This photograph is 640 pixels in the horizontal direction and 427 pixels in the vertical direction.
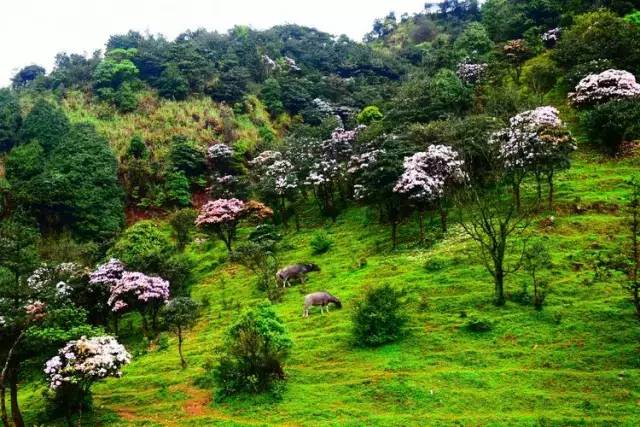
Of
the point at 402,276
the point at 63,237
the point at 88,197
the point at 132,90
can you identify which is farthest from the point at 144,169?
the point at 402,276

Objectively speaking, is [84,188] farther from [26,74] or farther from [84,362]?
[26,74]

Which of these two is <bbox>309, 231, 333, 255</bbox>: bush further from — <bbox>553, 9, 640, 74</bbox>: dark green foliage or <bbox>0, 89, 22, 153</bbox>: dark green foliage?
<bbox>0, 89, 22, 153</bbox>: dark green foliage

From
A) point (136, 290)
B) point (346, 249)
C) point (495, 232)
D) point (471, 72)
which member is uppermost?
point (471, 72)

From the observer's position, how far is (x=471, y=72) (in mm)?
54750

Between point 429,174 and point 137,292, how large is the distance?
18376 mm

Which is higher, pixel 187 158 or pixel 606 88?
pixel 187 158

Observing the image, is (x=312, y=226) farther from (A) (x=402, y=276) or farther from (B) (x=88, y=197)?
(B) (x=88, y=197)

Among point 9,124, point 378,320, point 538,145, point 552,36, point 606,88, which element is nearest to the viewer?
point 378,320

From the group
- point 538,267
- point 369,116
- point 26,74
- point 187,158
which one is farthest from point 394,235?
point 26,74

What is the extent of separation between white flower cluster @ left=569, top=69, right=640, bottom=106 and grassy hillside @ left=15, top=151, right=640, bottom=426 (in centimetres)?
815

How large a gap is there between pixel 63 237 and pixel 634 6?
2341 inches

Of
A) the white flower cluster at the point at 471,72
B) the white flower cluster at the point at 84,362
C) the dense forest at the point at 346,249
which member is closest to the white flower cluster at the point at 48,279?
the dense forest at the point at 346,249

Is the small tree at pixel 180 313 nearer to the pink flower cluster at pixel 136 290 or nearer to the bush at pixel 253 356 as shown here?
the bush at pixel 253 356

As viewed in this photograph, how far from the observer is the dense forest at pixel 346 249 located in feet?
62.8
